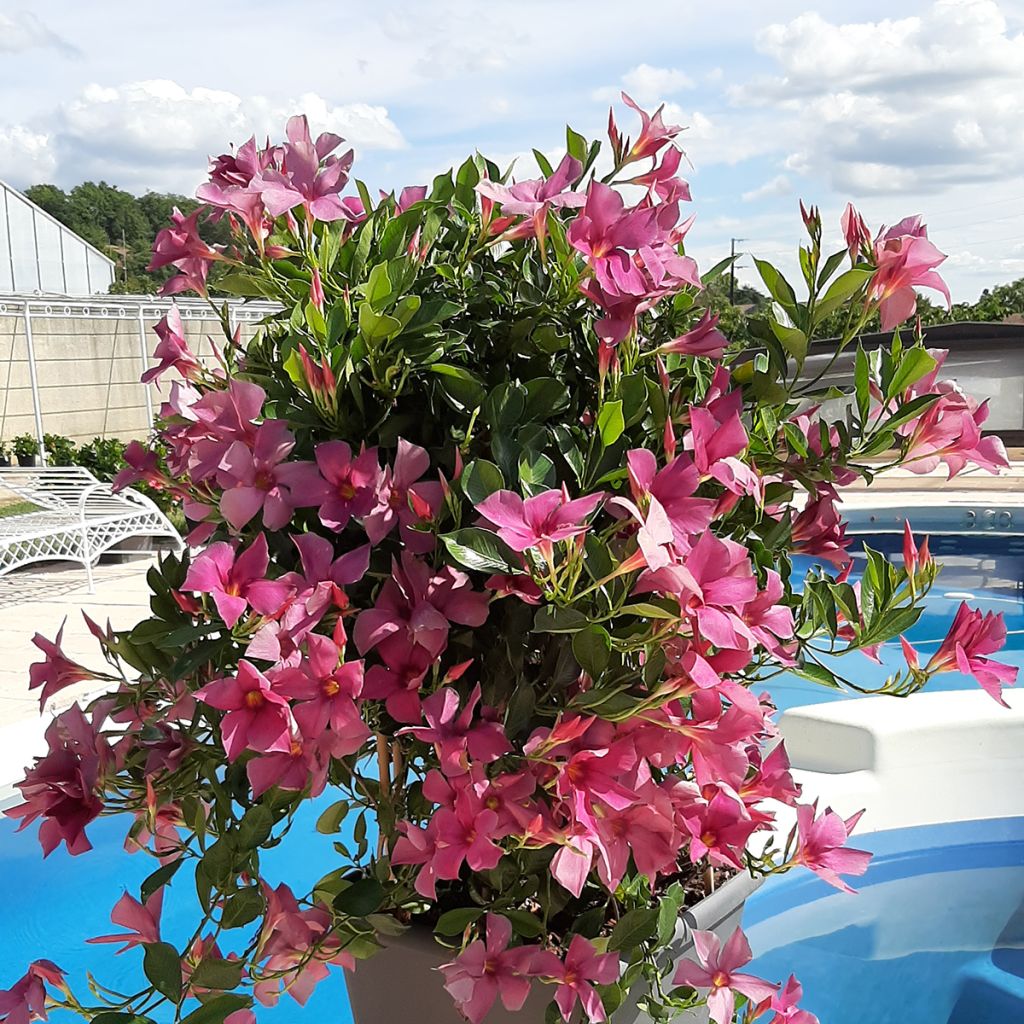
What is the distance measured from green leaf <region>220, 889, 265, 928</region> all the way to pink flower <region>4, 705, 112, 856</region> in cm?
16

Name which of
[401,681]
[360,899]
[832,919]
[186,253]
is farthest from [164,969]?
[832,919]

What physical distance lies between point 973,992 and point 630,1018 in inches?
105

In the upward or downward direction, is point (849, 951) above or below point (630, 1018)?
below

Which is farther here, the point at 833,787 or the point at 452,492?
the point at 833,787

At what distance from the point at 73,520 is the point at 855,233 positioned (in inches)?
259

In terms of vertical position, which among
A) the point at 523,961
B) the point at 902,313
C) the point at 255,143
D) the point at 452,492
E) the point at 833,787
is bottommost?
the point at 833,787

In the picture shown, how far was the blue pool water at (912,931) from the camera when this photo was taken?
320 cm

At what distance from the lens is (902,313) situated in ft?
3.12

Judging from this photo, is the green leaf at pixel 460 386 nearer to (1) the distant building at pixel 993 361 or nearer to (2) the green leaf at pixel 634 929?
(2) the green leaf at pixel 634 929

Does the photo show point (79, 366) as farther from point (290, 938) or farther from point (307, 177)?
point (290, 938)

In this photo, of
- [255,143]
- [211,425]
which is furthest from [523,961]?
[255,143]

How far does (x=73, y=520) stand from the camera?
267 inches

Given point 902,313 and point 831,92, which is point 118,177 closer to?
point 831,92

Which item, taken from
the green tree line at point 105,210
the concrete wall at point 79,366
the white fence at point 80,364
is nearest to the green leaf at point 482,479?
the white fence at point 80,364
